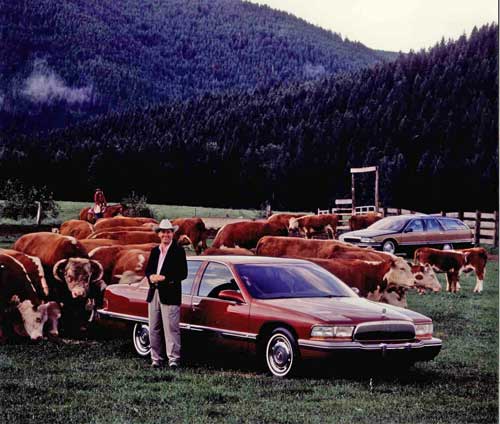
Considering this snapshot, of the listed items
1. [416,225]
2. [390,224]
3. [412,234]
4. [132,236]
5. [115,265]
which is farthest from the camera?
[132,236]

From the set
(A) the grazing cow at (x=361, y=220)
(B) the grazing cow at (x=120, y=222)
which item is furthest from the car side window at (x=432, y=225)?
(B) the grazing cow at (x=120, y=222)

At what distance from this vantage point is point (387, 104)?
12.4 m

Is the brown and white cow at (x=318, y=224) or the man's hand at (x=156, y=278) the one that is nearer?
the man's hand at (x=156, y=278)

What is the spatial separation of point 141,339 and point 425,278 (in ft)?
20.5

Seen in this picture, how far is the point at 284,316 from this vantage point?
8398 mm

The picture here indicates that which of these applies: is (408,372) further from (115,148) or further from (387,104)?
(115,148)

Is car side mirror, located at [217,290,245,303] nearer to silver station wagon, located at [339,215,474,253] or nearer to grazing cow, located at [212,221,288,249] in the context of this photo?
silver station wagon, located at [339,215,474,253]

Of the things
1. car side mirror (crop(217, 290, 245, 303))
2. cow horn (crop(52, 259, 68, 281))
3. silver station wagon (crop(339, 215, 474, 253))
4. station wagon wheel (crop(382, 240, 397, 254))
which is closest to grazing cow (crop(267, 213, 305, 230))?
silver station wagon (crop(339, 215, 474, 253))

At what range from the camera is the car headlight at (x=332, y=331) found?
812 centimetres

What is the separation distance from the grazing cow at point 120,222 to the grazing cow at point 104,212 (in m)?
0.11

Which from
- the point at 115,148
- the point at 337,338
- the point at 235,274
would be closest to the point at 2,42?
the point at 115,148

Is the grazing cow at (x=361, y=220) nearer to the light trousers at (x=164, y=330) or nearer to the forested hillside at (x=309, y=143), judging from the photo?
the forested hillside at (x=309, y=143)

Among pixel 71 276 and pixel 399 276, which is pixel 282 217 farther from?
pixel 71 276

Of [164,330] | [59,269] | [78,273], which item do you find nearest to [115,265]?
[78,273]
